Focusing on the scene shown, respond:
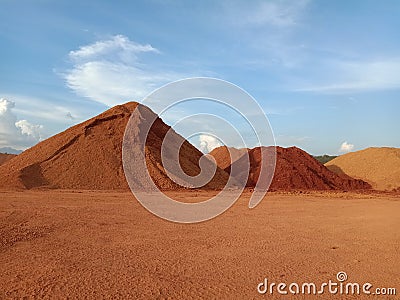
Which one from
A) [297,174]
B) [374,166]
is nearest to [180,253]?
[297,174]

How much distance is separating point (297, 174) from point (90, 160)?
63.5 feet

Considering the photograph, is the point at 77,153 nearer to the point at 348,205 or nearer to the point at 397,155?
the point at 348,205

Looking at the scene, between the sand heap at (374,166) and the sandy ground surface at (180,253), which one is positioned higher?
the sand heap at (374,166)

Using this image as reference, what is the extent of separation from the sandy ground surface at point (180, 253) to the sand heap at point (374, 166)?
89.2ft

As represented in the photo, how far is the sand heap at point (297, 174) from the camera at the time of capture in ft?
110

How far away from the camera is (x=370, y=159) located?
46.1m

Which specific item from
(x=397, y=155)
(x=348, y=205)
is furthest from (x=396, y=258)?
(x=397, y=155)

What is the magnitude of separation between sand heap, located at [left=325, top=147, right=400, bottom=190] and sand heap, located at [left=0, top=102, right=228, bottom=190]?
64.5 ft

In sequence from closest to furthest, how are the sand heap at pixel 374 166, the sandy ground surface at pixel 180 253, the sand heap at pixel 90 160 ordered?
the sandy ground surface at pixel 180 253
the sand heap at pixel 90 160
the sand heap at pixel 374 166

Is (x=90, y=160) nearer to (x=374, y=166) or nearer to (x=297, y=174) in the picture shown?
(x=297, y=174)

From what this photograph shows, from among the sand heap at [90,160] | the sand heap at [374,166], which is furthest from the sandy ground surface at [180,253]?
the sand heap at [374,166]

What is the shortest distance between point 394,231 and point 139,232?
8300 millimetres

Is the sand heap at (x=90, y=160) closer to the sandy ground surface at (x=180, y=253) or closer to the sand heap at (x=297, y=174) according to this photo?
the sand heap at (x=297, y=174)

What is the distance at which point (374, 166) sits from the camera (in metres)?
43.8
